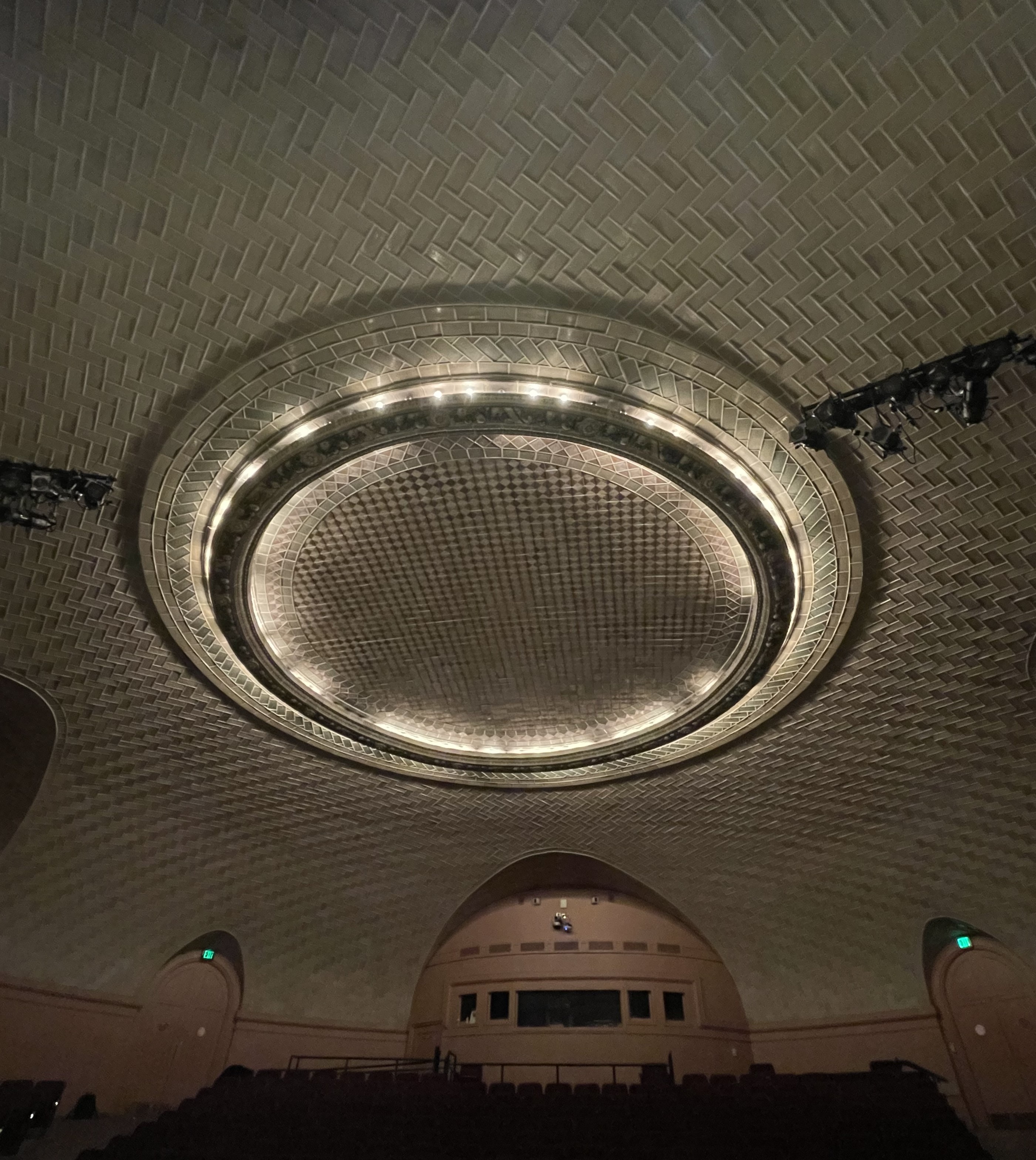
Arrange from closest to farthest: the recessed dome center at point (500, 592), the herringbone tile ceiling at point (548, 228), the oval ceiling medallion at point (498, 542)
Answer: the herringbone tile ceiling at point (548, 228) → the oval ceiling medallion at point (498, 542) → the recessed dome center at point (500, 592)

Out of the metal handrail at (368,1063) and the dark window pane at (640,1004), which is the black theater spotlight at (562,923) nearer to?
the dark window pane at (640,1004)

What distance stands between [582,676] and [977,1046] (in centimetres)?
952

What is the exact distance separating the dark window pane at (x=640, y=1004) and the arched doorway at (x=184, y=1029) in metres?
7.57

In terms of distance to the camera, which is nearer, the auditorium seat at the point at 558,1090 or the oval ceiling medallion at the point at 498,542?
the oval ceiling medallion at the point at 498,542

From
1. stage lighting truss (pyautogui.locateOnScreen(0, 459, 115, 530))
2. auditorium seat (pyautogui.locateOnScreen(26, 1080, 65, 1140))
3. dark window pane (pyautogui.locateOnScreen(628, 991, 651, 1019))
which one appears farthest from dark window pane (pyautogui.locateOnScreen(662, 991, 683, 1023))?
stage lighting truss (pyautogui.locateOnScreen(0, 459, 115, 530))

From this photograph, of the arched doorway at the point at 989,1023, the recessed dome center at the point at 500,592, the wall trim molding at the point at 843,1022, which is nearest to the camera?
the recessed dome center at the point at 500,592

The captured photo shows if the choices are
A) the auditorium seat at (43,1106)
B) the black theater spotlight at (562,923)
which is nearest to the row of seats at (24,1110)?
the auditorium seat at (43,1106)

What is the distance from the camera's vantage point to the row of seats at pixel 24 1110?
9086 mm

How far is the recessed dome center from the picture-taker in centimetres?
620

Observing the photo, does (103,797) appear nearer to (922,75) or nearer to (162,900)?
(162,900)

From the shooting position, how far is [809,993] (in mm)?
12594

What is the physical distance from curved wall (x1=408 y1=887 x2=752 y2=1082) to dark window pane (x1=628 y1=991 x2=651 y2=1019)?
0.12 feet

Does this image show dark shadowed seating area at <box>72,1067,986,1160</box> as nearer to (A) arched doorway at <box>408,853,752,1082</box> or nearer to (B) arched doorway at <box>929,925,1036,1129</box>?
(B) arched doorway at <box>929,925,1036,1129</box>

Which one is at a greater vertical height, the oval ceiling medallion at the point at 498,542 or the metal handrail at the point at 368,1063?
the oval ceiling medallion at the point at 498,542
